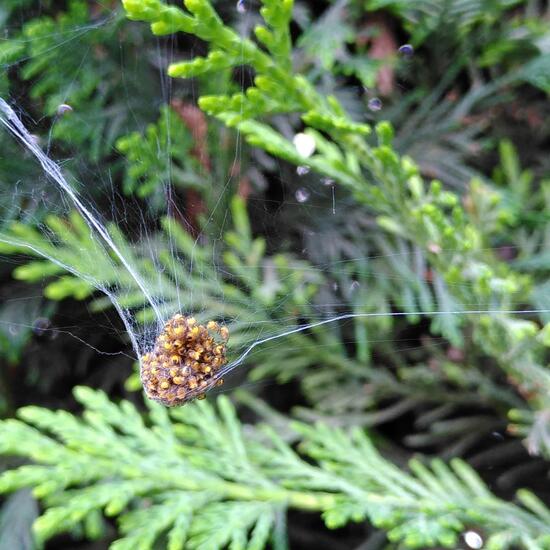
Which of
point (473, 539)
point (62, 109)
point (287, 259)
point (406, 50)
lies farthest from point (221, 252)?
point (473, 539)

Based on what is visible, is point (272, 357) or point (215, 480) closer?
point (215, 480)

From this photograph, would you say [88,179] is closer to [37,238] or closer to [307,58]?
[37,238]

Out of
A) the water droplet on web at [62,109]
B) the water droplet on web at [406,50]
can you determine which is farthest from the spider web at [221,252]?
the water droplet on web at [406,50]

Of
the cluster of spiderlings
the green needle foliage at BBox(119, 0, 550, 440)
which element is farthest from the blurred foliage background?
the cluster of spiderlings

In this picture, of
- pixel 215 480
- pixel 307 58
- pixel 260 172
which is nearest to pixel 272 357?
pixel 215 480

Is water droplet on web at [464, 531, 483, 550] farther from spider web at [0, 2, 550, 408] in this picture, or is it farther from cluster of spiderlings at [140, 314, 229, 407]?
cluster of spiderlings at [140, 314, 229, 407]

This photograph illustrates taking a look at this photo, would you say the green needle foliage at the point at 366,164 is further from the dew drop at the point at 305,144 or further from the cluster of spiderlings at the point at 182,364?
the cluster of spiderlings at the point at 182,364
